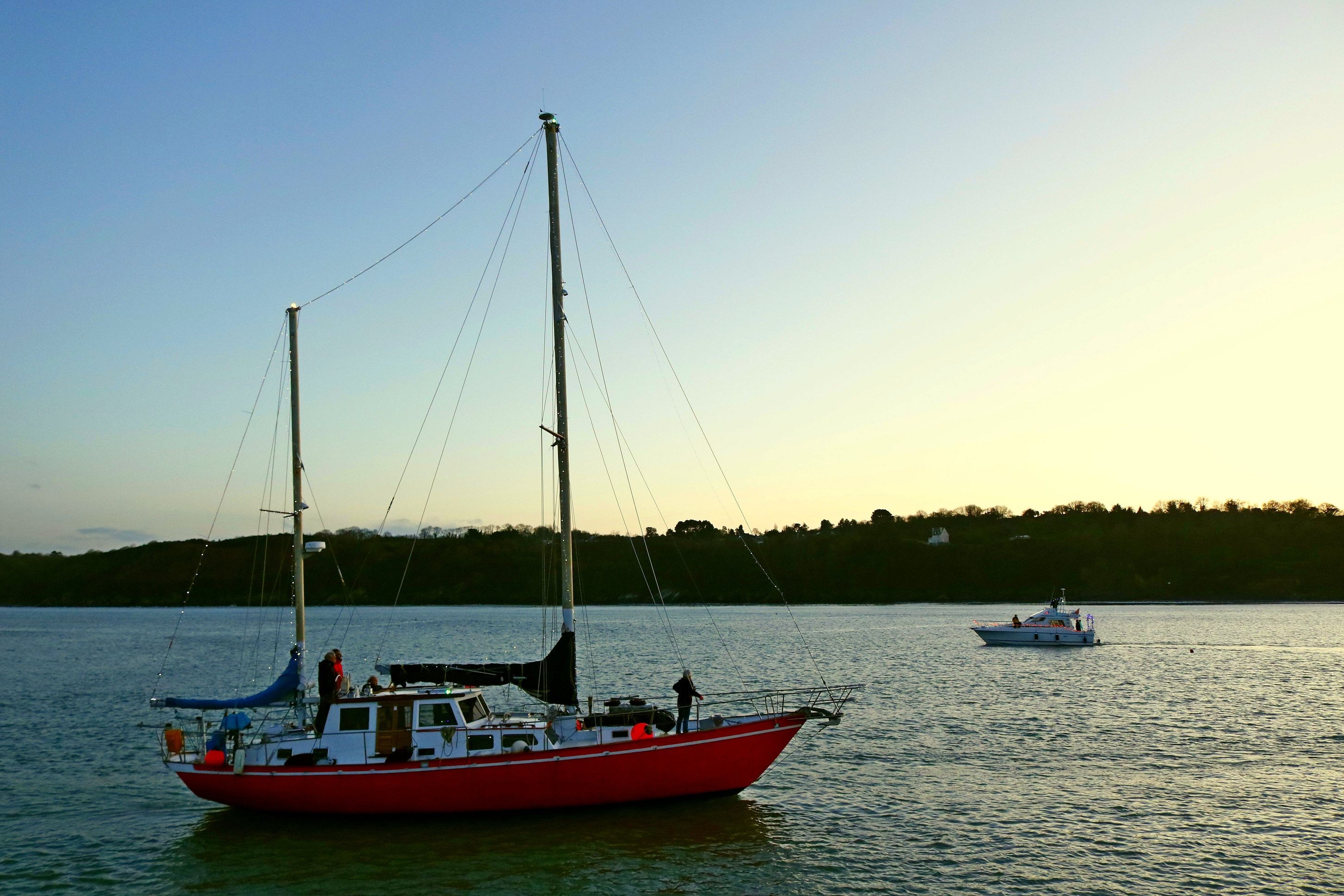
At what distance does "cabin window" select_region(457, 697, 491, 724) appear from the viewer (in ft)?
70.3

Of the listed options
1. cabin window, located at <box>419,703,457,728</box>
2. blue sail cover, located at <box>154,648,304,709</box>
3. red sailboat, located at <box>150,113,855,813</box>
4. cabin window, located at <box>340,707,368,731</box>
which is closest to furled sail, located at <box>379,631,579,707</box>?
red sailboat, located at <box>150,113,855,813</box>

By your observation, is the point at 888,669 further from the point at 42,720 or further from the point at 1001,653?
the point at 42,720

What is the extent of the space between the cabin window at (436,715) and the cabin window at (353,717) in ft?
4.00

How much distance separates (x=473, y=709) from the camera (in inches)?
862

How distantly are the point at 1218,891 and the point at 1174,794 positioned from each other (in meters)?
7.81

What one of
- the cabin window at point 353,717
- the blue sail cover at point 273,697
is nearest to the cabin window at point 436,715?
the cabin window at point 353,717

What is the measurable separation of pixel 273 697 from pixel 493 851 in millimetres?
7515

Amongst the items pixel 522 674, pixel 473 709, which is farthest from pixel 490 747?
pixel 522 674

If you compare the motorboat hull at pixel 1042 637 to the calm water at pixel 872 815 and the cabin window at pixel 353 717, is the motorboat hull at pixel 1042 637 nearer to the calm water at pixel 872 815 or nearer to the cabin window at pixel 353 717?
the calm water at pixel 872 815

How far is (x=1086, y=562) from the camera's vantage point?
192 m

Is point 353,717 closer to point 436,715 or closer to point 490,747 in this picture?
point 436,715

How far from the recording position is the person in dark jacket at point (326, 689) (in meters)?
21.3

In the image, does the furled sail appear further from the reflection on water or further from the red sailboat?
the reflection on water

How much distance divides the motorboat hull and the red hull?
59544 mm
